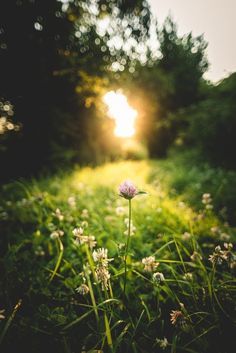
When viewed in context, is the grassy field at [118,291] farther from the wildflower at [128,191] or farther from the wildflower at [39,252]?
the wildflower at [128,191]

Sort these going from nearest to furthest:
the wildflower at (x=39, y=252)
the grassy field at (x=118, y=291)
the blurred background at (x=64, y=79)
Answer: the grassy field at (x=118, y=291) → the wildflower at (x=39, y=252) → the blurred background at (x=64, y=79)

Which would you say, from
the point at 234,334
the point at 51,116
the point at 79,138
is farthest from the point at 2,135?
the point at 234,334

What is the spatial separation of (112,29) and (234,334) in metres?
6.78

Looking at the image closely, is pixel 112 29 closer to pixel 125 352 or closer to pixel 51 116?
pixel 51 116

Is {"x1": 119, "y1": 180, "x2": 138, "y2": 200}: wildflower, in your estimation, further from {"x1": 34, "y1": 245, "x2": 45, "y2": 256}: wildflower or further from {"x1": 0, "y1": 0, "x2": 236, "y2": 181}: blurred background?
{"x1": 0, "y1": 0, "x2": 236, "y2": 181}: blurred background

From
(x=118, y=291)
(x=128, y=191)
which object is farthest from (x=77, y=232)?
(x=118, y=291)

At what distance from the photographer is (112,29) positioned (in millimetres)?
5840

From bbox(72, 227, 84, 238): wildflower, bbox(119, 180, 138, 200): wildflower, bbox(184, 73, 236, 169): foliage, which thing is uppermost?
bbox(184, 73, 236, 169): foliage

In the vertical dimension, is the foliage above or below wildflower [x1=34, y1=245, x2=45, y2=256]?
above

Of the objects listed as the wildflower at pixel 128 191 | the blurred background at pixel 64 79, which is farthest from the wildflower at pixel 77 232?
the blurred background at pixel 64 79

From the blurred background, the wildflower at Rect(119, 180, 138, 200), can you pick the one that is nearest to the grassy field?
the wildflower at Rect(119, 180, 138, 200)

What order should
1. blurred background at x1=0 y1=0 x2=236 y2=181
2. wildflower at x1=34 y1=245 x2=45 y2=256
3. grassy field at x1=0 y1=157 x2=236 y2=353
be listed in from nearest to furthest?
grassy field at x1=0 y1=157 x2=236 y2=353 → wildflower at x1=34 y1=245 x2=45 y2=256 → blurred background at x1=0 y1=0 x2=236 y2=181

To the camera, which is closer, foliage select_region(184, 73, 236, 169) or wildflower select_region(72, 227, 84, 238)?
wildflower select_region(72, 227, 84, 238)

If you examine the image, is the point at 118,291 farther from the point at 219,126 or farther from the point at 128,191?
the point at 219,126
